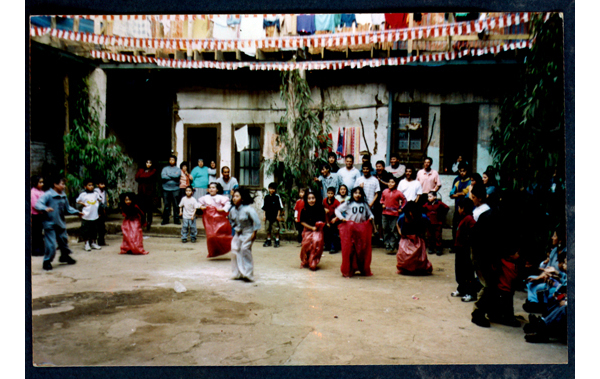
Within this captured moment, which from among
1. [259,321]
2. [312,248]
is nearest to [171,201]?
[312,248]

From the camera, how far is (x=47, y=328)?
4.61 metres

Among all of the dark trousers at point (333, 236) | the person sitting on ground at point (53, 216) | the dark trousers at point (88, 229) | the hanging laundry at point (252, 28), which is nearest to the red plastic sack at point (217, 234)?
the dark trousers at point (333, 236)

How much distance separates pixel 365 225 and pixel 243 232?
6.00 ft

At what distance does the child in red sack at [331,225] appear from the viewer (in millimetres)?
8203

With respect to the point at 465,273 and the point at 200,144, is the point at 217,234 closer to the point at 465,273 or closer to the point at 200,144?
the point at 465,273

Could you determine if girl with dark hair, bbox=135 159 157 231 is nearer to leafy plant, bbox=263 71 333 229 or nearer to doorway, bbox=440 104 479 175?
leafy plant, bbox=263 71 333 229

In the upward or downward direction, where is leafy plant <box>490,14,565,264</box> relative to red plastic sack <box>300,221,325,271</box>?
upward

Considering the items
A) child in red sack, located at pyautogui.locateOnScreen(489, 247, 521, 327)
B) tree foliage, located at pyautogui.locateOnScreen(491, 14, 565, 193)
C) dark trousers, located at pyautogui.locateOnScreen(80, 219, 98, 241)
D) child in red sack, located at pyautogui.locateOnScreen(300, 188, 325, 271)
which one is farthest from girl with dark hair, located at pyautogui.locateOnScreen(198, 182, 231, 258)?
tree foliage, located at pyautogui.locateOnScreen(491, 14, 565, 193)

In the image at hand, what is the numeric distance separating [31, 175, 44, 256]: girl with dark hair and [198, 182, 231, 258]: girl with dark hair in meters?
2.50

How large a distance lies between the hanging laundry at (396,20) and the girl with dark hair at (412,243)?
2.55 metres

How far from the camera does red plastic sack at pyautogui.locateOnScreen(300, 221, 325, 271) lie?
7082mm

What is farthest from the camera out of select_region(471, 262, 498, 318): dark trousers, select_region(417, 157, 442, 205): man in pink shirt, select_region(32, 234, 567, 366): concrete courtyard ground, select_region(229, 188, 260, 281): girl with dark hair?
select_region(417, 157, 442, 205): man in pink shirt

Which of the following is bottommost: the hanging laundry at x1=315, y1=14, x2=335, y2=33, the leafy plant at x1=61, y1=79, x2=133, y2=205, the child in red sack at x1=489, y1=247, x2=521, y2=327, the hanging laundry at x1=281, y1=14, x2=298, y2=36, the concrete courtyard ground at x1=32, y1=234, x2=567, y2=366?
the concrete courtyard ground at x1=32, y1=234, x2=567, y2=366

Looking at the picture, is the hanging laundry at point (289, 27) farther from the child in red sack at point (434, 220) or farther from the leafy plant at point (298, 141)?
the child in red sack at point (434, 220)
